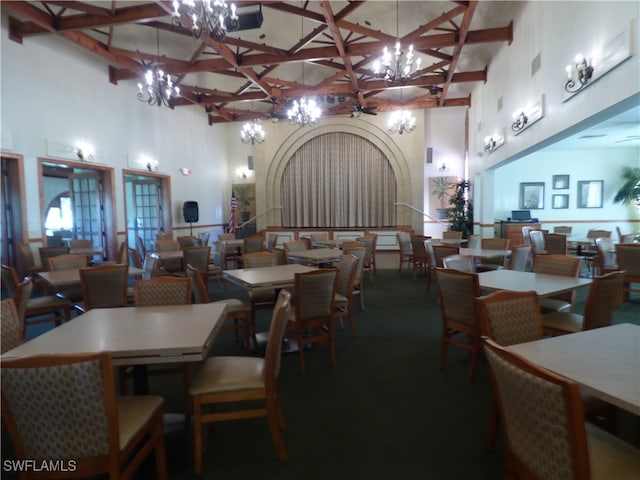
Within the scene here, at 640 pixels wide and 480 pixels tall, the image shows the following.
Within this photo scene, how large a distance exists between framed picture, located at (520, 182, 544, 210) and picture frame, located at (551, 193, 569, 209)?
371 mm

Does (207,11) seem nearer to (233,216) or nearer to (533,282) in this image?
(533,282)

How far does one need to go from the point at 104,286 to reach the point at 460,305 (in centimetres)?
353

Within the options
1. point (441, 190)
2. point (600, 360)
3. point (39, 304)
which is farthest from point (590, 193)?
point (39, 304)

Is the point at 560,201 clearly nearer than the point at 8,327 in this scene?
No

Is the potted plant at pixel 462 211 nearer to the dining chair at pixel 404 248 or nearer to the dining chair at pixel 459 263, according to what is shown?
the dining chair at pixel 404 248

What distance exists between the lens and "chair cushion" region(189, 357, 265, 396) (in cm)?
212

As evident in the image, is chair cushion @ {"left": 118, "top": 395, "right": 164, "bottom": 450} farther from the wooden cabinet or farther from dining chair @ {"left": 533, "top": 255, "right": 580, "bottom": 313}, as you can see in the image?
the wooden cabinet

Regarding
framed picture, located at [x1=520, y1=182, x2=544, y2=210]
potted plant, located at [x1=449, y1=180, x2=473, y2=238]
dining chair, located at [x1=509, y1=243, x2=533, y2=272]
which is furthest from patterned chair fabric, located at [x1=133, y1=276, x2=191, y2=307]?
framed picture, located at [x1=520, y1=182, x2=544, y2=210]

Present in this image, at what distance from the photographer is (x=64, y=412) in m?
1.48

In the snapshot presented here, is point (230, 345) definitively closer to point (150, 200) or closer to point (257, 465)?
point (257, 465)

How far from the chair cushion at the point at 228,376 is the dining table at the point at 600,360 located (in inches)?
57.5

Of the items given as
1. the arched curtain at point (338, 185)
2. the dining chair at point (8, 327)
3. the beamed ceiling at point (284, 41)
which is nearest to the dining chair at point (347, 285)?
the dining chair at point (8, 327)

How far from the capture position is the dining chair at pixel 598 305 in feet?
8.73

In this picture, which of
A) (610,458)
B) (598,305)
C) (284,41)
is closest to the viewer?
(610,458)
